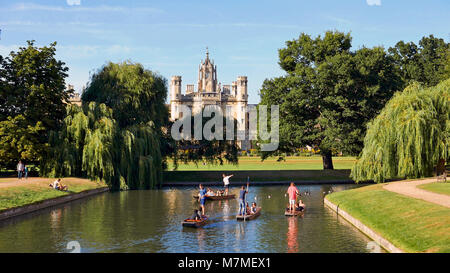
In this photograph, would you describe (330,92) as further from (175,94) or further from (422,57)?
(175,94)

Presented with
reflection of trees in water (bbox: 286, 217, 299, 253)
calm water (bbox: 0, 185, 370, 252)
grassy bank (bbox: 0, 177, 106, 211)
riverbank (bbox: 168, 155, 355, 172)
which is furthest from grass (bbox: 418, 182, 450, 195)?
riverbank (bbox: 168, 155, 355, 172)

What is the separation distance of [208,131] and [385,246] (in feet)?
131

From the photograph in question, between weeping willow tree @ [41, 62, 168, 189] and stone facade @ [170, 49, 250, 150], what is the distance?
107 metres

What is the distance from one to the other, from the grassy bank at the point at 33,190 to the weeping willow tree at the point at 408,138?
20.6 metres

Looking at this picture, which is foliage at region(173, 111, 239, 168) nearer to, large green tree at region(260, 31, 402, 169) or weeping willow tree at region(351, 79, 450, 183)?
large green tree at region(260, 31, 402, 169)

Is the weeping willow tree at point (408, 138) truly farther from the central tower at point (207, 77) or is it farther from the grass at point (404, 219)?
the central tower at point (207, 77)

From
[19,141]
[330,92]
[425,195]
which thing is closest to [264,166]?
[330,92]

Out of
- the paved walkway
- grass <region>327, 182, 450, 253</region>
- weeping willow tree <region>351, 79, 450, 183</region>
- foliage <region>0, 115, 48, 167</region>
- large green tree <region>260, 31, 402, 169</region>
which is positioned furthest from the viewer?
large green tree <region>260, 31, 402, 169</region>

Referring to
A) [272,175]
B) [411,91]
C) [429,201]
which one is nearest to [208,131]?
[272,175]

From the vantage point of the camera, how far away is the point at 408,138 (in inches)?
1423

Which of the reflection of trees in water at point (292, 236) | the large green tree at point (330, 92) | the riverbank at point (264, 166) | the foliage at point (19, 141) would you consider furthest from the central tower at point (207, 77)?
the reflection of trees in water at point (292, 236)

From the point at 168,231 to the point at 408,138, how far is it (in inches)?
776

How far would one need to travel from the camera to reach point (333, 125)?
57.0 metres

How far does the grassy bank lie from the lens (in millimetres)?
31109
